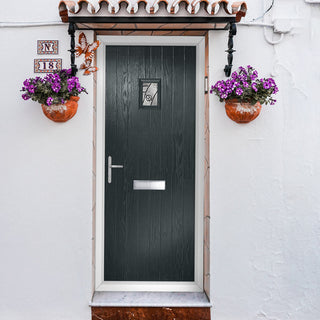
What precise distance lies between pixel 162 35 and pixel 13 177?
5.97ft

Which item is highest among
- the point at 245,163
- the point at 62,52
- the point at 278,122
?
the point at 62,52

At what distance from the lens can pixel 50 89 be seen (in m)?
2.37

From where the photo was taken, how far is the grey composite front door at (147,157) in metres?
2.78

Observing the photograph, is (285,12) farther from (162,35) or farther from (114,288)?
(114,288)

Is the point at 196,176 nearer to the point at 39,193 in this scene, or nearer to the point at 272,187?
the point at 272,187

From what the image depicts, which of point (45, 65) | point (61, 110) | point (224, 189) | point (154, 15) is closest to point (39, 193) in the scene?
point (61, 110)

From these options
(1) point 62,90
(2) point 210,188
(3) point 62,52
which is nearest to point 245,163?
(2) point 210,188

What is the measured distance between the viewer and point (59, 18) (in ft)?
8.50

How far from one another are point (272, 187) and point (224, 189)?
→ 16.5 inches

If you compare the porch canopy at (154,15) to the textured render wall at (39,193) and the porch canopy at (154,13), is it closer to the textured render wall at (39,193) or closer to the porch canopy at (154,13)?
the porch canopy at (154,13)

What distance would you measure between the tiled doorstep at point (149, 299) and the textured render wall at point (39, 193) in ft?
0.53

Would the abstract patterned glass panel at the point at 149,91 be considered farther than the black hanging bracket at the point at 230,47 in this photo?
Yes

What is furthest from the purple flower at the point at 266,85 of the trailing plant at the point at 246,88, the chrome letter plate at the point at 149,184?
the chrome letter plate at the point at 149,184

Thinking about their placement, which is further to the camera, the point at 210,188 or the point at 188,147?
the point at 188,147
